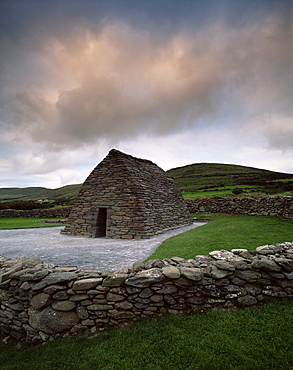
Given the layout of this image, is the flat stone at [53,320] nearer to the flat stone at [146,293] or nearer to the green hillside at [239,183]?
the flat stone at [146,293]

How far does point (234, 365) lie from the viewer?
270 cm

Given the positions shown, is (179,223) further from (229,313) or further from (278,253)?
(229,313)

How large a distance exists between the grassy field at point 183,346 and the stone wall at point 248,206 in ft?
39.0

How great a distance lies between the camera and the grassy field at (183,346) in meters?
2.80

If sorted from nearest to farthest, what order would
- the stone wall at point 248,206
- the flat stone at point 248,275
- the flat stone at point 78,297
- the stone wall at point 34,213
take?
the flat stone at point 78,297
the flat stone at point 248,275
the stone wall at point 248,206
the stone wall at point 34,213

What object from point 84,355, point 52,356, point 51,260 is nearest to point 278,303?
point 84,355

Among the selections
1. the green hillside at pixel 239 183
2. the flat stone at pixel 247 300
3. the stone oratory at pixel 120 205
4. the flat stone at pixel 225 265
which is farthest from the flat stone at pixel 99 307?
the green hillside at pixel 239 183

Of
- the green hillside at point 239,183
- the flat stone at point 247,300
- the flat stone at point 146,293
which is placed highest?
the green hillside at point 239,183

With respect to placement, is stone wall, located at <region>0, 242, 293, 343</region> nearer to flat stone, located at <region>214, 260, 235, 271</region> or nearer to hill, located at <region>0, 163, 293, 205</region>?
flat stone, located at <region>214, 260, 235, 271</region>

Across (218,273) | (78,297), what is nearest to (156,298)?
(218,273)

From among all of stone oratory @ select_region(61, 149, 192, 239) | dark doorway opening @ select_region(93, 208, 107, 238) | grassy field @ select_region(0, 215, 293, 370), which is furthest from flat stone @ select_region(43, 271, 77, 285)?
dark doorway opening @ select_region(93, 208, 107, 238)

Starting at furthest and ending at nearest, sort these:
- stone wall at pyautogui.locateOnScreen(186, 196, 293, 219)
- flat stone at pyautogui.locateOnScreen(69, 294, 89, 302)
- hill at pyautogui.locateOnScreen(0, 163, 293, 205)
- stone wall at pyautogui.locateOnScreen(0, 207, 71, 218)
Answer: hill at pyautogui.locateOnScreen(0, 163, 293, 205) → stone wall at pyautogui.locateOnScreen(0, 207, 71, 218) → stone wall at pyautogui.locateOnScreen(186, 196, 293, 219) → flat stone at pyautogui.locateOnScreen(69, 294, 89, 302)

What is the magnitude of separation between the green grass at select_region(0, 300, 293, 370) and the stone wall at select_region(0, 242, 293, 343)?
228 mm

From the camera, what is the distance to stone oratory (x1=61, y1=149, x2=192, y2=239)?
11516 mm
